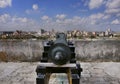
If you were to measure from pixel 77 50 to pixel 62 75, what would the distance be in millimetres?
2276

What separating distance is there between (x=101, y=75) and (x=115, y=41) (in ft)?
6.94

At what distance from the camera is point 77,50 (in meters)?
7.66

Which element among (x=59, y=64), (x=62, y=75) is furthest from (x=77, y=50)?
(x=59, y=64)

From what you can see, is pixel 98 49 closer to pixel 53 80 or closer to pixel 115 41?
pixel 115 41

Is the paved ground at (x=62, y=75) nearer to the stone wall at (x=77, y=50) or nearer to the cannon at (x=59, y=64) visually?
the stone wall at (x=77, y=50)

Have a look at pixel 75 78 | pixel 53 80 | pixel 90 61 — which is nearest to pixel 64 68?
pixel 75 78

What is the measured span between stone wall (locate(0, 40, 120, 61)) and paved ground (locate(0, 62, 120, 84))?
11.3 inches

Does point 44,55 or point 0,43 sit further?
point 0,43

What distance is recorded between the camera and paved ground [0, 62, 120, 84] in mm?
5184

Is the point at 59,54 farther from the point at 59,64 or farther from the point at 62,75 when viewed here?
the point at 62,75

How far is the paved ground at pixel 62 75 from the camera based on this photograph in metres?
5.18

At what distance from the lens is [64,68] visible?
3389 mm

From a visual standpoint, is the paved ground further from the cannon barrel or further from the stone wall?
the cannon barrel

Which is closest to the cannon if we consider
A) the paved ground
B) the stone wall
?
the paved ground
